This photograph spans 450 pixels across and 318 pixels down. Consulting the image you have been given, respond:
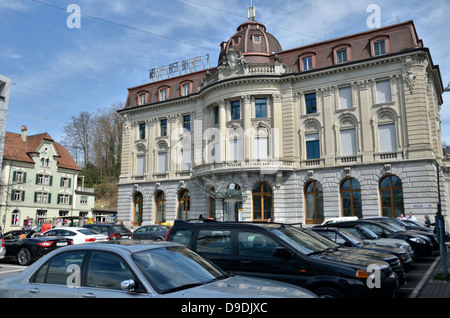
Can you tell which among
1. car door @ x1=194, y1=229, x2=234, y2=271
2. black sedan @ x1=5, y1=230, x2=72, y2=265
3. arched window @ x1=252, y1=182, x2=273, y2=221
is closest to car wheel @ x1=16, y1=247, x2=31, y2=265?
black sedan @ x1=5, y1=230, x2=72, y2=265

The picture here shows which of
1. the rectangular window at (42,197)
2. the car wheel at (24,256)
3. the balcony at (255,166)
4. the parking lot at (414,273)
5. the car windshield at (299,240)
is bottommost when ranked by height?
the parking lot at (414,273)

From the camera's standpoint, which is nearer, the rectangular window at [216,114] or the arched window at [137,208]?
the rectangular window at [216,114]

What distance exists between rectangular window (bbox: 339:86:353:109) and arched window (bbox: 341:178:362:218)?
6.50 meters

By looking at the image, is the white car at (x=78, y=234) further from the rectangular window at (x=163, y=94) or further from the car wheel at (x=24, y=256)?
the rectangular window at (x=163, y=94)

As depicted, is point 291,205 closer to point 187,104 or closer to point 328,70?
point 328,70

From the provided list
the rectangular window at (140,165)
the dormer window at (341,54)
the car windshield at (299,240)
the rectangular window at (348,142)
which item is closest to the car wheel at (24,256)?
the car windshield at (299,240)

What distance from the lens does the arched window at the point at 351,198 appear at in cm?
2994

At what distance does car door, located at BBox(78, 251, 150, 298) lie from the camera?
4.51m

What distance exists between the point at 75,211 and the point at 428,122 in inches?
1995

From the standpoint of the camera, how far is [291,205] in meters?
32.0

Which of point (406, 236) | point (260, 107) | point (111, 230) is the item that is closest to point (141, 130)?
point (260, 107)

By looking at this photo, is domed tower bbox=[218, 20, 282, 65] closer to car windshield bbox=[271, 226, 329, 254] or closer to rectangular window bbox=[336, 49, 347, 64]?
rectangular window bbox=[336, 49, 347, 64]

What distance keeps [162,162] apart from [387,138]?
23278 millimetres

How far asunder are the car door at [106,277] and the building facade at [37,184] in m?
45.6
